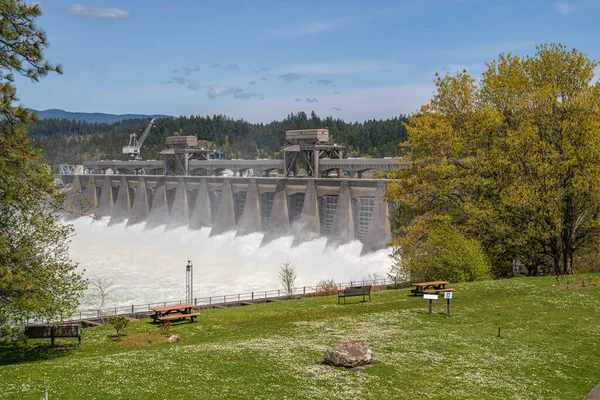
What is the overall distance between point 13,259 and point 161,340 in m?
5.89

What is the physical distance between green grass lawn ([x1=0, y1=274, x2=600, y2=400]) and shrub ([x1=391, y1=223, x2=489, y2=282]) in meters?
6.35

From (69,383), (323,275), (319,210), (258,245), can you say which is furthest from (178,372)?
(258,245)

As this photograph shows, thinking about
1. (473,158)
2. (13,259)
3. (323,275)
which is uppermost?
(473,158)

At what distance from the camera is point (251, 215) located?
3083 inches

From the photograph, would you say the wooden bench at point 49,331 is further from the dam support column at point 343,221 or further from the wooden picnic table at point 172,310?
the dam support column at point 343,221

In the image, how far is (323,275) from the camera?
58.6 metres

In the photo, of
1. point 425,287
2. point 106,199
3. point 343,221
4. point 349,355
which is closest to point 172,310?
point 349,355

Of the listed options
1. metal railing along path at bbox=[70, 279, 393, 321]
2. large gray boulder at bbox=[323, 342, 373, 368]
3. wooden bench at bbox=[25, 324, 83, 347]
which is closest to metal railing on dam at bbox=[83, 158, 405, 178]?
metal railing along path at bbox=[70, 279, 393, 321]

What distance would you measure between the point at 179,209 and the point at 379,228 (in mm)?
44393

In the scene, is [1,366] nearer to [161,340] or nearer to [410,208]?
[161,340]

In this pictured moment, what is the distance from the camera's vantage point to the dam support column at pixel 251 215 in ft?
256

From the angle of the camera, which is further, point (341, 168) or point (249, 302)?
point (341, 168)

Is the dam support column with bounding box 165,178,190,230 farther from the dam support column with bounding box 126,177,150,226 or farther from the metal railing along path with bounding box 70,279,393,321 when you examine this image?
the metal railing along path with bounding box 70,279,393,321

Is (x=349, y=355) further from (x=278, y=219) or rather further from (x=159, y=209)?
(x=159, y=209)
